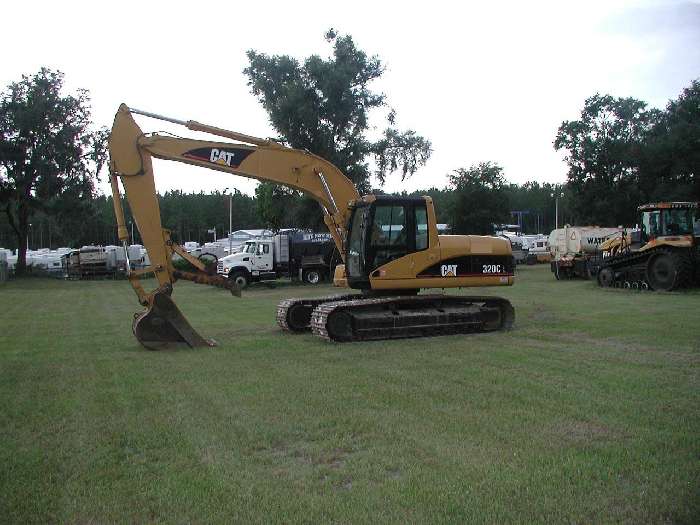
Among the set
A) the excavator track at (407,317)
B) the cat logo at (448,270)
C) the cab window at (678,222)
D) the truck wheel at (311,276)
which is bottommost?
the excavator track at (407,317)

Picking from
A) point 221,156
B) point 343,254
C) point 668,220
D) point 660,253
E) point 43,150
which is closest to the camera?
point 221,156

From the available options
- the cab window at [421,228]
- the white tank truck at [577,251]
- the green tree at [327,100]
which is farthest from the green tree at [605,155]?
the cab window at [421,228]

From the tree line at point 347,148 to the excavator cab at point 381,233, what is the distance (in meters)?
25.2

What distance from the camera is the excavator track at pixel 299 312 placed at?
14.3 meters

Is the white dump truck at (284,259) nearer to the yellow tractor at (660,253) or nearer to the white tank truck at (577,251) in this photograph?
the white tank truck at (577,251)

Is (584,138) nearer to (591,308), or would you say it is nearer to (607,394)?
(591,308)

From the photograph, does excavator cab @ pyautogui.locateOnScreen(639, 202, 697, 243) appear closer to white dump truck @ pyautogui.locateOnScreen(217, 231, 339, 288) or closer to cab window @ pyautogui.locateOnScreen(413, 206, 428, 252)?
cab window @ pyautogui.locateOnScreen(413, 206, 428, 252)

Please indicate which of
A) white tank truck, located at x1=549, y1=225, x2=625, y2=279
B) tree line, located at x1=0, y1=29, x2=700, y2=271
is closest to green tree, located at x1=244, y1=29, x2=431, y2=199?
tree line, located at x1=0, y1=29, x2=700, y2=271

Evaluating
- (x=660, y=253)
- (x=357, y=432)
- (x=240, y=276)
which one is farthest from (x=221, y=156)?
(x=240, y=276)

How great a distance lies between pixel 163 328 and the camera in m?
12.2

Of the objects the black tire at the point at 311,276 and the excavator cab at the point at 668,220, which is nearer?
the excavator cab at the point at 668,220

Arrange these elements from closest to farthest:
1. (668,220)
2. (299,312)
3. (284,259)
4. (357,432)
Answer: (357,432)
(299,312)
(668,220)
(284,259)

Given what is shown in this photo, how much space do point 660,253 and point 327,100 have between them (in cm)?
2037

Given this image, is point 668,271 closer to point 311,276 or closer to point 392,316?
point 392,316
